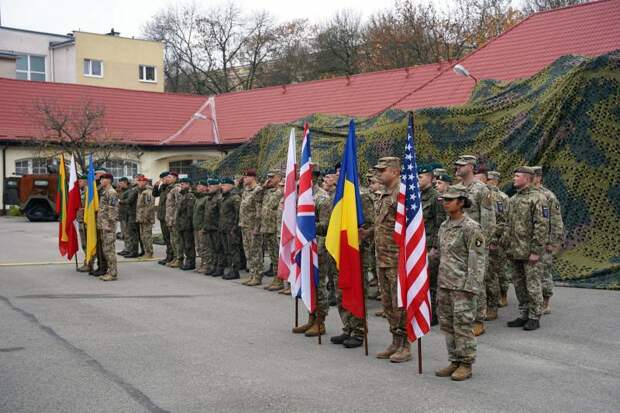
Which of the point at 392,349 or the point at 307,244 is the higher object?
the point at 307,244

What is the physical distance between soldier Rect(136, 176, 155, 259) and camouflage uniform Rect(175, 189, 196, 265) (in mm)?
1527

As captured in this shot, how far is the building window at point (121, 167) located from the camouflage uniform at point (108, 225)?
728 inches

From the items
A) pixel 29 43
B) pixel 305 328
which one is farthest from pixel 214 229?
pixel 29 43

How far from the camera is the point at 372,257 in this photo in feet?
36.6

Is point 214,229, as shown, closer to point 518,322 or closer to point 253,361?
point 518,322

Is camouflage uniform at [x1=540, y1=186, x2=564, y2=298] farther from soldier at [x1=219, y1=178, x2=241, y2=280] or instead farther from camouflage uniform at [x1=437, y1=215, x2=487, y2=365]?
soldier at [x1=219, y1=178, x2=241, y2=280]

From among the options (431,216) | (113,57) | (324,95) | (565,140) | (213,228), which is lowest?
(213,228)

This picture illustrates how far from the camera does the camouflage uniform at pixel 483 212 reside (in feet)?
29.0

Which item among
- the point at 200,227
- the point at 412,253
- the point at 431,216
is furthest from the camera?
the point at 200,227

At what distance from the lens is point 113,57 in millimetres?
48031

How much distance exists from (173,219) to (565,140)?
815 centimetres

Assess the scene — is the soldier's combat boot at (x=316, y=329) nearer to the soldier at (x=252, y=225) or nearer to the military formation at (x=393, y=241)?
the military formation at (x=393, y=241)

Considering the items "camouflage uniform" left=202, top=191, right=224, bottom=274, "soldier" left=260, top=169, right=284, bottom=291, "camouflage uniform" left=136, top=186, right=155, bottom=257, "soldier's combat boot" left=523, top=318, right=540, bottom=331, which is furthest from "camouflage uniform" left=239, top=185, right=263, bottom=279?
"soldier's combat boot" left=523, top=318, right=540, bottom=331

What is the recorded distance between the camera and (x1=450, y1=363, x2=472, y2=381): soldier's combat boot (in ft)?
21.5
